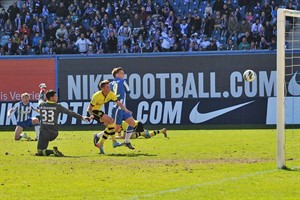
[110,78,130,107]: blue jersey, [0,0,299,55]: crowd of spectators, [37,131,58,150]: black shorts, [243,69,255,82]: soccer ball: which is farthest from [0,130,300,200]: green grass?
[0,0,299,55]: crowd of spectators

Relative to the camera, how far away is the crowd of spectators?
3888 cm

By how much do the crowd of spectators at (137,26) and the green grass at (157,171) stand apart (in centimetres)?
1302

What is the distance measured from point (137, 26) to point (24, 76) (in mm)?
7010

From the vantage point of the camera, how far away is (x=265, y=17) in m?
38.9

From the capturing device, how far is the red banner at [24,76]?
120ft

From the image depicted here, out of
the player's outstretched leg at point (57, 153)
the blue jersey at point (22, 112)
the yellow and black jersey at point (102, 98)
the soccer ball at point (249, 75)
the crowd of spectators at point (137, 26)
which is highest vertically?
the crowd of spectators at point (137, 26)

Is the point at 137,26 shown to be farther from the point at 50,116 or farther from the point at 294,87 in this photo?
the point at 50,116

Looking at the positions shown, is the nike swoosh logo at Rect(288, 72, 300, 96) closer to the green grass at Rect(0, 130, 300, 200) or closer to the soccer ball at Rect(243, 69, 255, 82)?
the soccer ball at Rect(243, 69, 255, 82)

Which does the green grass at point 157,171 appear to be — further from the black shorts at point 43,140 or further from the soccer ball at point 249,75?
the soccer ball at point 249,75

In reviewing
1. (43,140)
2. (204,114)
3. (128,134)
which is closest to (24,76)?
(204,114)

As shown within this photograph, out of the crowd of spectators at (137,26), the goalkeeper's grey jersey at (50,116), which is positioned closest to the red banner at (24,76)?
the crowd of spectators at (137,26)

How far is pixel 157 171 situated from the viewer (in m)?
16.9

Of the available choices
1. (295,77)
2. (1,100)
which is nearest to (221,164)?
(295,77)

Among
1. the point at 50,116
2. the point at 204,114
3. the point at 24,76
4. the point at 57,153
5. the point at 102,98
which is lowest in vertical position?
the point at 57,153
